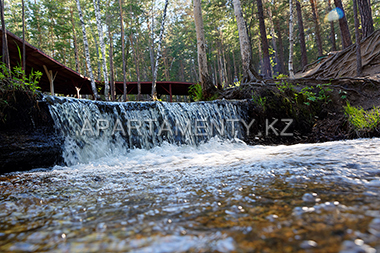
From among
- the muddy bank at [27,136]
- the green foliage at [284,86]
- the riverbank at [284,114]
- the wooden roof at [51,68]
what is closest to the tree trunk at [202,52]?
the riverbank at [284,114]

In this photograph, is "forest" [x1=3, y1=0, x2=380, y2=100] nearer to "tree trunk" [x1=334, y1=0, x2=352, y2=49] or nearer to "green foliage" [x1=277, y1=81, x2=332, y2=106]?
"tree trunk" [x1=334, y1=0, x2=352, y2=49]

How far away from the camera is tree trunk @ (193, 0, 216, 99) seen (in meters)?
8.95

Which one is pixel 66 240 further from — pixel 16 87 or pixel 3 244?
pixel 16 87

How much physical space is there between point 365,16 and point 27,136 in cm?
1406

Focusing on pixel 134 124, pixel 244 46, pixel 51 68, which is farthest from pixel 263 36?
pixel 51 68

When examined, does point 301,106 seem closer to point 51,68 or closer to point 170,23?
point 51,68

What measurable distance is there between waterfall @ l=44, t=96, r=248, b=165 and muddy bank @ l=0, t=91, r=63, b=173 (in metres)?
0.19

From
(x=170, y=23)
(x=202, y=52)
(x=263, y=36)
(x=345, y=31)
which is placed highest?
(x=170, y=23)

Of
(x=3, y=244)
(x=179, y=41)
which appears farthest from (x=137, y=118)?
(x=179, y=41)

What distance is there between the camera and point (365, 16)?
9.76m

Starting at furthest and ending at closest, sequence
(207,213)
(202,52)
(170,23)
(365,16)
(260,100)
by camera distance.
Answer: (170,23) < (365,16) < (202,52) < (260,100) < (207,213)

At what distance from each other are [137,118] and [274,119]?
14.9 feet

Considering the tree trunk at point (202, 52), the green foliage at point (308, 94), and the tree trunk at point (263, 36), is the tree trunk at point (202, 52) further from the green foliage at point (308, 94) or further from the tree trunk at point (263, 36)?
the tree trunk at point (263, 36)

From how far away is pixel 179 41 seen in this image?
39844mm
